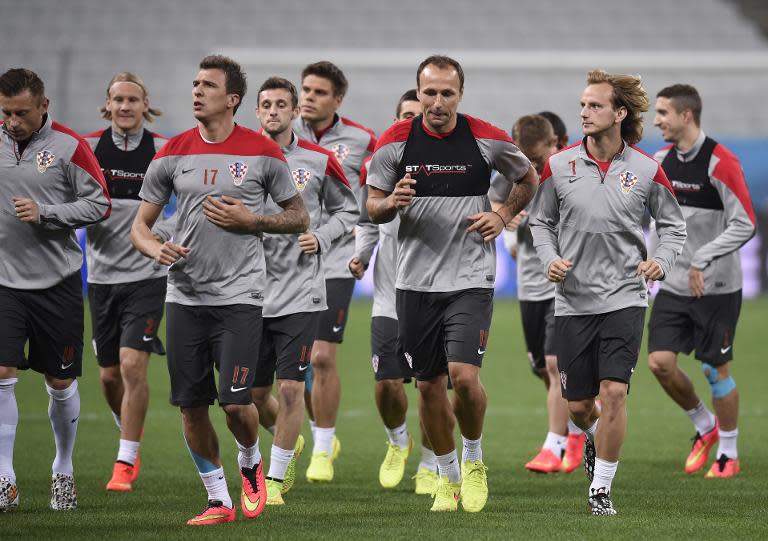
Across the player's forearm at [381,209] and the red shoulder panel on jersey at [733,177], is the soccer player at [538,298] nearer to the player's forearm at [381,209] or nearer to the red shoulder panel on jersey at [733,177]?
the red shoulder panel on jersey at [733,177]

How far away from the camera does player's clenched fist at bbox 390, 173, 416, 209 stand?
6.56 m

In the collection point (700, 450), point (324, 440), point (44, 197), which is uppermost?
point (44, 197)

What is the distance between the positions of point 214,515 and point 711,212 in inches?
168

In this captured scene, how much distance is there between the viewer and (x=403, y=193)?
21.5 ft

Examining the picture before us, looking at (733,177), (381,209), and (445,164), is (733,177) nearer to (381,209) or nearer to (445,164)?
(445,164)

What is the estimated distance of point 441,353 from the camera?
7.07 metres

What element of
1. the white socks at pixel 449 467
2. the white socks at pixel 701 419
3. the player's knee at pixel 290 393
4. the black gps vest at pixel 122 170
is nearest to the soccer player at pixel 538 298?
the white socks at pixel 701 419

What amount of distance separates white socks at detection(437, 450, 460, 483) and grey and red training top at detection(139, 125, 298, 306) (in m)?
1.49

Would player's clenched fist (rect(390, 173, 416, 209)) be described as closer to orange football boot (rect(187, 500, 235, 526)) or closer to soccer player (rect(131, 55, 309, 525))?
soccer player (rect(131, 55, 309, 525))

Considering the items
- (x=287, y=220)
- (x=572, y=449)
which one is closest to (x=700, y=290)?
(x=572, y=449)

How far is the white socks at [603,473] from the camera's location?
6.68 meters

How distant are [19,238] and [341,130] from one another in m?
2.95

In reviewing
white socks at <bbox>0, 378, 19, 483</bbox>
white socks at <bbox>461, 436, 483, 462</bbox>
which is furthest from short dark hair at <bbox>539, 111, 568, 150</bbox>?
white socks at <bbox>0, 378, 19, 483</bbox>

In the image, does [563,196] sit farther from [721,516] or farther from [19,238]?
[19,238]
